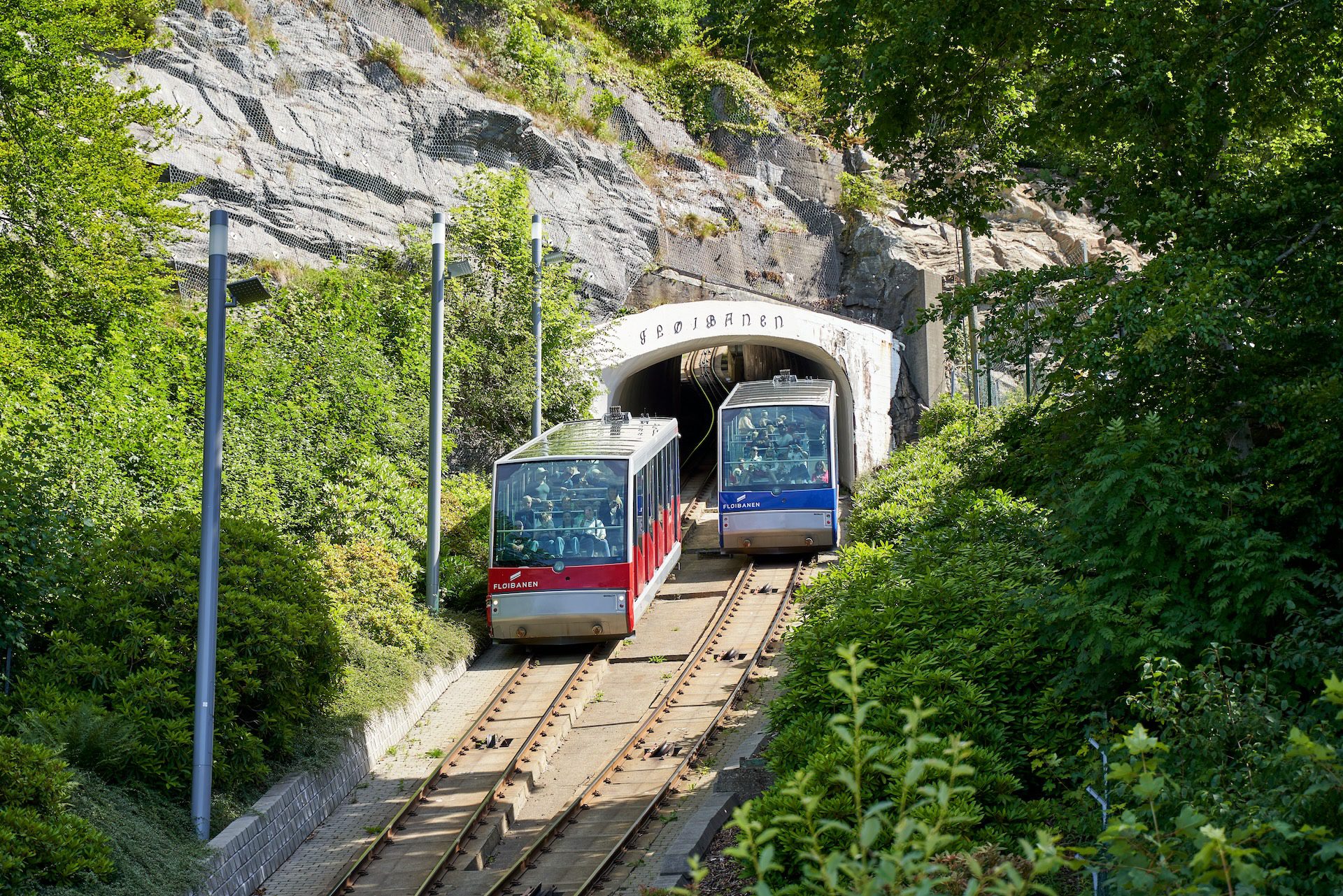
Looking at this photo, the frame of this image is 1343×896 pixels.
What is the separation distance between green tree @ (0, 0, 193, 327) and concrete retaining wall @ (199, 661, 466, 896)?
8212 millimetres

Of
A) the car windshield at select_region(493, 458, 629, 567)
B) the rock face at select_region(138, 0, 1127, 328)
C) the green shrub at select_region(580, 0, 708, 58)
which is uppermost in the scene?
the green shrub at select_region(580, 0, 708, 58)

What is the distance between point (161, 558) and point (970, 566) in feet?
26.3

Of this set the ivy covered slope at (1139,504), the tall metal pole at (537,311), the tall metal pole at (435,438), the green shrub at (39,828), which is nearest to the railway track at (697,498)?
the tall metal pole at (537,311)

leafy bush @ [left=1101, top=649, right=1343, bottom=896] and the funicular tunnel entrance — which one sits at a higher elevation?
the funicular tunnel entrance

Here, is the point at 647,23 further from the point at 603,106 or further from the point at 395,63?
the point at 395,63

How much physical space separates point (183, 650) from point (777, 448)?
502 inches

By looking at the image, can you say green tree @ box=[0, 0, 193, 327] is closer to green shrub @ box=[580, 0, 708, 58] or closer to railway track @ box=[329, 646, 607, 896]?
railway track @ box=[329, 646, 607, 896]

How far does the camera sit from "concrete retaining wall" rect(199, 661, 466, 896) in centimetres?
1039

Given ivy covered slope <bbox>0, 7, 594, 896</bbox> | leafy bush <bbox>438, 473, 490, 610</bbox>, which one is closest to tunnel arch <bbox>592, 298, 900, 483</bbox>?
ivy covered slope <bbox>0, 7, 594, 896</bbox>

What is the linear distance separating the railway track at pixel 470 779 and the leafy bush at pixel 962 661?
364 centimetres

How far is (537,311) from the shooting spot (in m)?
23.0

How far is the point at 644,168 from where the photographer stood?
36.0m

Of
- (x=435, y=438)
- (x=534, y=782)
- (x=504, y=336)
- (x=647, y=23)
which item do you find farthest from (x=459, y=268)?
(x=647, y=23)

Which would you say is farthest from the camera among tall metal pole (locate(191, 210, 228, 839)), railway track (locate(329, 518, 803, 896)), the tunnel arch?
the tunnel arch
